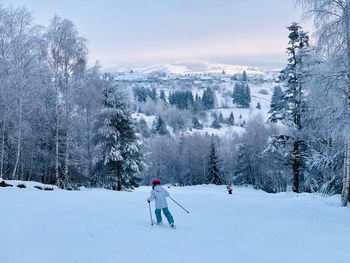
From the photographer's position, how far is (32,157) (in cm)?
2623

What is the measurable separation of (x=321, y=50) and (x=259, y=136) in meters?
57.4

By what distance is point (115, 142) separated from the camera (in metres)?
27.9

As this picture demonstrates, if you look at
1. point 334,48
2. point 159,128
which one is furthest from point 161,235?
point 159,128

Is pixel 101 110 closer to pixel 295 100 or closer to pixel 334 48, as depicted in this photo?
pixel 295 100

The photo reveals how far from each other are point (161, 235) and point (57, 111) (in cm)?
1616

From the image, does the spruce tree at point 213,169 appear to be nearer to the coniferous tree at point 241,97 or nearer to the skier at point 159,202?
the skier at point 159,202

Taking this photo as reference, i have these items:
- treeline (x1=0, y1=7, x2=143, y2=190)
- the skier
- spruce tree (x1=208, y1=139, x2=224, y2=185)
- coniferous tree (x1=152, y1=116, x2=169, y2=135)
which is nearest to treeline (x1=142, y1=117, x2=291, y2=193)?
spruce tree (x1=208, y1=139, x2=224, y2=185)

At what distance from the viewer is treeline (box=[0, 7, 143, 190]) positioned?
21.5 metres

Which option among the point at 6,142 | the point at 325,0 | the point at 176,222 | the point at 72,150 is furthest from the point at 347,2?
the point at 6,142

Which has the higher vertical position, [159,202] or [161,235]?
[159,202]

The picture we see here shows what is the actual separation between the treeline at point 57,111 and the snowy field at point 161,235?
10093 millimetres

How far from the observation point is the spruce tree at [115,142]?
90.1 feet

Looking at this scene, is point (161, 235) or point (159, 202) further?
point (159, 202)

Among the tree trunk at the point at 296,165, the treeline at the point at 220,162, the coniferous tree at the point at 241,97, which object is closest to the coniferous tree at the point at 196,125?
the treeline at the point at 220,162
